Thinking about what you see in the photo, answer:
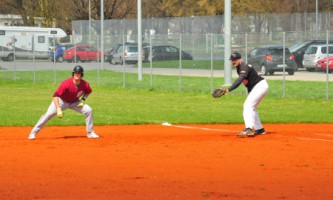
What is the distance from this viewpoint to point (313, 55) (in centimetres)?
4597

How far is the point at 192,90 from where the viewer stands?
35.8m

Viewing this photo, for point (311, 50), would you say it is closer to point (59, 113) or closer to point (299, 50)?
point (299, 50)

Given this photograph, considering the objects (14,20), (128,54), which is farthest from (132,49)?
(14,20)

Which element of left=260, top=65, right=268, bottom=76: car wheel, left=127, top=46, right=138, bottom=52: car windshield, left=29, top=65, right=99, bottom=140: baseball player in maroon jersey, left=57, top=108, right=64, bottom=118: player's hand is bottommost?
left=260, top=65, right=268, bottom=76: car wheel

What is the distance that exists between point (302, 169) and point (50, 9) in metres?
72.0

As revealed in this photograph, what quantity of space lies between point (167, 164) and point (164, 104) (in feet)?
48.1

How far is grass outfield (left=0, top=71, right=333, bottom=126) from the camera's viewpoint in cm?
2439

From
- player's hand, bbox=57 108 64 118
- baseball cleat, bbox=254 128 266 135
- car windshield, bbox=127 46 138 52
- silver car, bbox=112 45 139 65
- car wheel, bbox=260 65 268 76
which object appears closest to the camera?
player's hand, bbox=57 108 64 118

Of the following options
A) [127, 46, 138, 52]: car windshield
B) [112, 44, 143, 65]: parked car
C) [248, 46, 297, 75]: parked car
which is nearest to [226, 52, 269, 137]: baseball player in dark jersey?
[248, 46, 297, 75]: parked car

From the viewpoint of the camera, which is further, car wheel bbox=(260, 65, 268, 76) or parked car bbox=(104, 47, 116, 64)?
parked car bbox=(104, 47, 116, 64)

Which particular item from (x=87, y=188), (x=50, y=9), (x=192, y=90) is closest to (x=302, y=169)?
(x=87, y=188)

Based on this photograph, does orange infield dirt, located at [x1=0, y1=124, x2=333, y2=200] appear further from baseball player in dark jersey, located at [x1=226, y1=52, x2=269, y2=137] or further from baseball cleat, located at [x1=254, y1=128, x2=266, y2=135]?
baseball player in dark jersey, located at [x1=226, y1=52, x2=269, y2=137]

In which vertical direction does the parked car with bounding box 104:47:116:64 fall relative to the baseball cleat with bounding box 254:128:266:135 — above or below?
above

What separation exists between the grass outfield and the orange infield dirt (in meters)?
2.64
